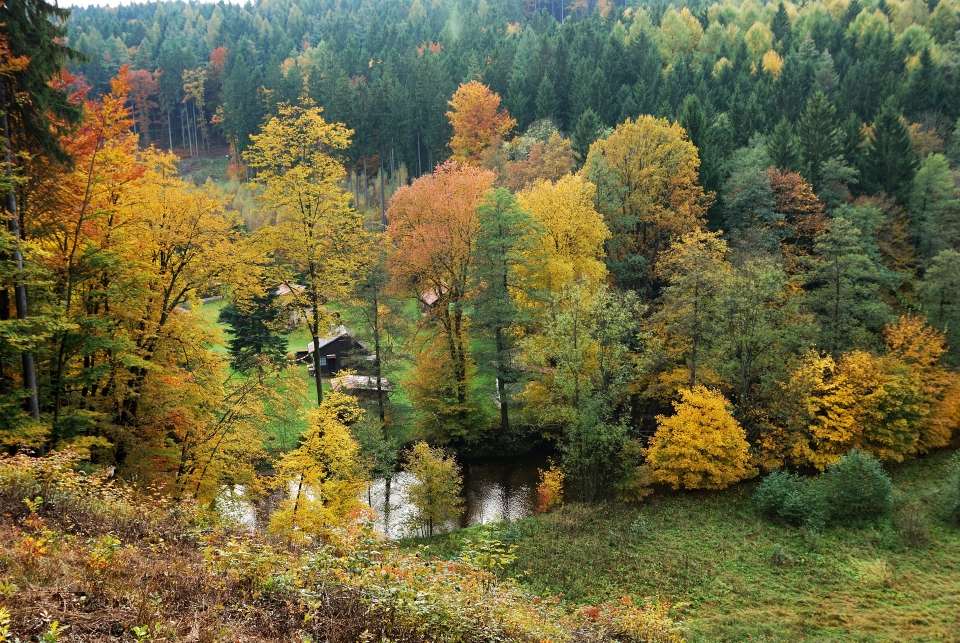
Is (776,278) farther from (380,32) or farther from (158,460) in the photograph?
(380,32)

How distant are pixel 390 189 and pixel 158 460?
152 ft

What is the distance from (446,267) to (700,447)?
14.6 m

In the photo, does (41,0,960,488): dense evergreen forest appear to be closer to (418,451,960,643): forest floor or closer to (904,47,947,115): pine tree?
(904,47,947,115): pine tree

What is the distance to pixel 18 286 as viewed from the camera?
581 inches

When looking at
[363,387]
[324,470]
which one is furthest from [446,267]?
[324,470]

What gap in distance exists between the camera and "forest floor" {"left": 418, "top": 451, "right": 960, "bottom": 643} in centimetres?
1670

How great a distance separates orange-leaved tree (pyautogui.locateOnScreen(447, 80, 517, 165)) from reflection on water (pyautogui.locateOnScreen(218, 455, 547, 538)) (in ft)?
106

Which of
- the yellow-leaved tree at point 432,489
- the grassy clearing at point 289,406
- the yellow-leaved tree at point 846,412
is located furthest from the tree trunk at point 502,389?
the yellow-leaved tree at point 846,412

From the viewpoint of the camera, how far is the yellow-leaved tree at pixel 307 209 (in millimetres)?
25469

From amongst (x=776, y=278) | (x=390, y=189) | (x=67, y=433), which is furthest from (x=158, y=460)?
(x=390, y=189)

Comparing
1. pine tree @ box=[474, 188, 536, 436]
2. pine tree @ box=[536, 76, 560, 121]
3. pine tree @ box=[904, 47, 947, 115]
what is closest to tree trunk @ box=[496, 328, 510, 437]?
pine tree @ box=[474, 188, 536, 436]

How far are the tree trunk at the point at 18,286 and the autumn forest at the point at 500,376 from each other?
4.8 inches

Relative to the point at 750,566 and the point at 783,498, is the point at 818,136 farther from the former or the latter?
the point at 750,566

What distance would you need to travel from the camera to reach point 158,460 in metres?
18.9
